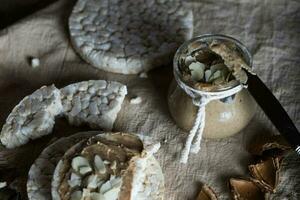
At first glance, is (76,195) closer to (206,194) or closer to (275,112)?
(206,194)

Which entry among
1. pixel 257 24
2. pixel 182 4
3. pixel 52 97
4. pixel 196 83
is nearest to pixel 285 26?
pixel 257 24

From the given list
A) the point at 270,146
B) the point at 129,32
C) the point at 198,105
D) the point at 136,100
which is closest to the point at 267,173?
the point at 270,146

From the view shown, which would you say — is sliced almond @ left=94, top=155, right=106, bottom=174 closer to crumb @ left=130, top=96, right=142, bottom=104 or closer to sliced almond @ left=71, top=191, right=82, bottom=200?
sliced almond @ left=71, top=191, right=82, bottom=200

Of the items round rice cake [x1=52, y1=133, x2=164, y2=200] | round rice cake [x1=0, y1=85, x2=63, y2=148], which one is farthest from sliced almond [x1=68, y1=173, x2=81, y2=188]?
round rice cake [x1=0, y1=85, x2=63, y2=148]

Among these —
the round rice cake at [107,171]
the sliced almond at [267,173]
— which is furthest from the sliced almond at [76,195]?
the sliced almond at [267,173]

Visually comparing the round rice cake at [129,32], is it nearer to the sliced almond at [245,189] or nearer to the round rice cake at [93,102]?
the round rice cake at [93,102]

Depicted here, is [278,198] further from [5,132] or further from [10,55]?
[10,55]
